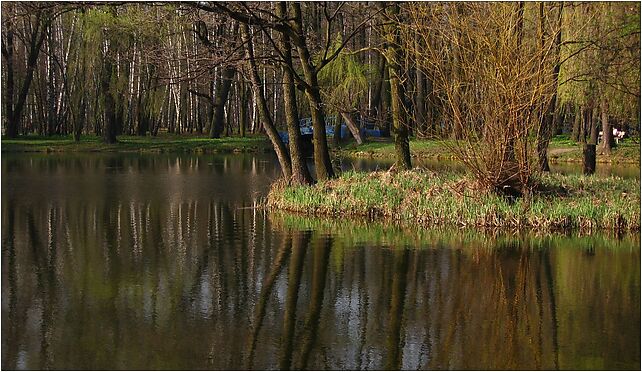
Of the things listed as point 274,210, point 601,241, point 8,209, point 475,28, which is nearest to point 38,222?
point 8,209

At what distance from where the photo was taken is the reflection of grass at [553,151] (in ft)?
117

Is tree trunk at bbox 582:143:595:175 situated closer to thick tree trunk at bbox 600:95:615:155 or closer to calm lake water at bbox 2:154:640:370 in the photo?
thick tree trunk at bbox 600:95:615:155

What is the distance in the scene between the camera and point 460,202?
18062 millimetres

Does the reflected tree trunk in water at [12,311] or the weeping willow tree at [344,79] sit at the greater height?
the weeping willow tree at [344,79]

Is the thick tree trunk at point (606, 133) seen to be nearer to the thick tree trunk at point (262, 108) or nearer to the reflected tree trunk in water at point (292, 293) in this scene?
the thick tree trunk at point (262, 108)

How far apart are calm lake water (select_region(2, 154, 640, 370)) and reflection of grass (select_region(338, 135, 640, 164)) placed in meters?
15.3

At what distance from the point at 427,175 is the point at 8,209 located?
9.21 meters

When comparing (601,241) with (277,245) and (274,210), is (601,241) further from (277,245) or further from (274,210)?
(274,210)

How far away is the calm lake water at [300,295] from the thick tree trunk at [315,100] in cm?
220

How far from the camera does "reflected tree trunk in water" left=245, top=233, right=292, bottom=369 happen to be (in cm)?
896

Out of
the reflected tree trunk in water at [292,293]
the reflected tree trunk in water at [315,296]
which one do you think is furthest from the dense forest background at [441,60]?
the reflected tree trunk in water at [315,296]

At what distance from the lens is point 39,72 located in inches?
2287

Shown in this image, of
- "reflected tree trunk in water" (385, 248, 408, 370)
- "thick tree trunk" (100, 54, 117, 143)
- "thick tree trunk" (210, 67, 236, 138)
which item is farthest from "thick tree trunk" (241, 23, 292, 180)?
"thick tree trunk" (210, 67, 236, 138)

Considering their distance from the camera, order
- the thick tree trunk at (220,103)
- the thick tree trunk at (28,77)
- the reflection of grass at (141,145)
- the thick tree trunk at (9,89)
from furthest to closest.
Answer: the thick tree trunk at (220,103), the thick tree trunk at (9,89), the thick tree trunk at (28,77), the reflection of grass at (141,145)
